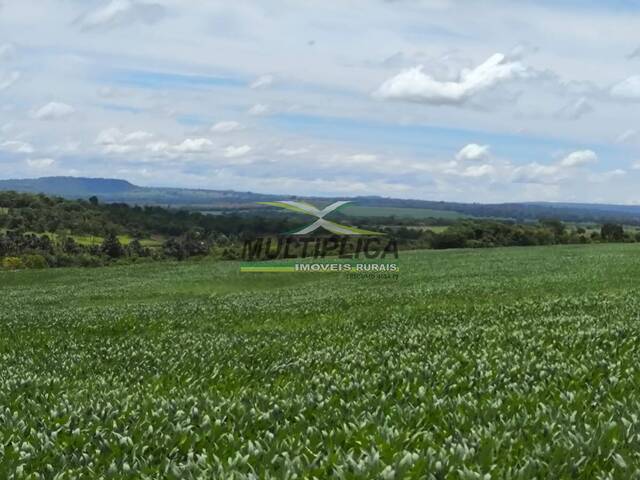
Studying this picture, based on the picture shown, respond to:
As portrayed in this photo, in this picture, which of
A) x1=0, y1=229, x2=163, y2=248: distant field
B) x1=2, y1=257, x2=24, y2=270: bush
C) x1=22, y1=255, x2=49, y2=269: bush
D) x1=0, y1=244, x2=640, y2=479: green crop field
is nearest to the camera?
x1=0, y1=244, x2=640, y2=479: green crop field

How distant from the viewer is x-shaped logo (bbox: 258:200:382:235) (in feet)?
189

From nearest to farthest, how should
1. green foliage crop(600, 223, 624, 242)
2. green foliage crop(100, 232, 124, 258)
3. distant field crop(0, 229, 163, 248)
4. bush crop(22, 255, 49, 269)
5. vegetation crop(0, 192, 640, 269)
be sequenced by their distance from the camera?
bush crop(22, 255, 49, 269) < vegetation crop(0, 192, 640, 269) < green foliage crop(600, 223, 624, 242) < green foliage crop(100, 232, 124, 258) < distant field crop(0, 229, 163, 248)

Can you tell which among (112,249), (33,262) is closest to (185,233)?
(112,249)

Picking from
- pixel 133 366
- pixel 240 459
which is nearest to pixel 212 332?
pixel 133 366

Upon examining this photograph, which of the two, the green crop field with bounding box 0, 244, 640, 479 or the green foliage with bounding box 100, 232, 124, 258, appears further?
the green foliage with bounding box 100, 232, 124, 258

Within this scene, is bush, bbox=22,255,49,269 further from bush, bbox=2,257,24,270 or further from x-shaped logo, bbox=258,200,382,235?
x-shaped logo, bbox=258,200,382,235

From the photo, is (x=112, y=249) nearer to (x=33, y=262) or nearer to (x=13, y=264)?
(x=33, y=262)

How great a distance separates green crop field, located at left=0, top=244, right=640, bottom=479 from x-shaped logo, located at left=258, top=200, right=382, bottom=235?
3275 cm

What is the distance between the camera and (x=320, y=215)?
2510 inches

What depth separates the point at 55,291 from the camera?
49438 mm

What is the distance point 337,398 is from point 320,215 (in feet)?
179

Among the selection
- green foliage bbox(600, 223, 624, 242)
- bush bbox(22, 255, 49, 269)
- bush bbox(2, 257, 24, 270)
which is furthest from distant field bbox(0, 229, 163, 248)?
green foliage bbox(600, 223, 624, 242)

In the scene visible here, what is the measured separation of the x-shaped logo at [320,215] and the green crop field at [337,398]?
32.7 metres

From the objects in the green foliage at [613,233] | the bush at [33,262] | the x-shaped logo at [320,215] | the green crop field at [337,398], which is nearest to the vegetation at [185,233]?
the bush at [33,262]
